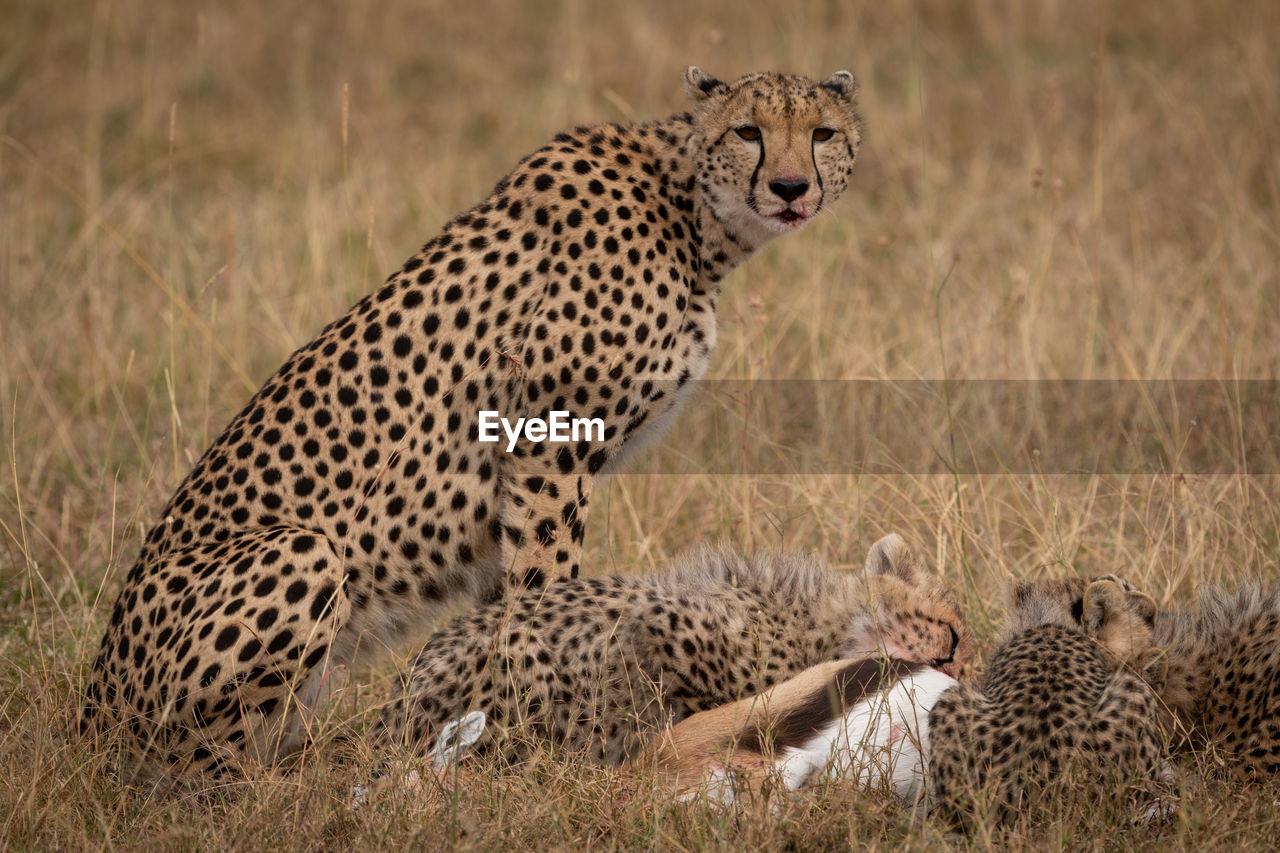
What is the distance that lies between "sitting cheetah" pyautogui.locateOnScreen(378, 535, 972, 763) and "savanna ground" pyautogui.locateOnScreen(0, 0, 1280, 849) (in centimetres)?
24

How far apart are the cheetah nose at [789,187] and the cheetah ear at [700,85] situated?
399mm

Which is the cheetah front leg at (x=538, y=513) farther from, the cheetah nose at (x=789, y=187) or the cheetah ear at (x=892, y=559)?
the cheetah nose at (x=789, y=187)

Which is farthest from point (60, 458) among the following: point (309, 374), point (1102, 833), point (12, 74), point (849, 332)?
point (12, 74)

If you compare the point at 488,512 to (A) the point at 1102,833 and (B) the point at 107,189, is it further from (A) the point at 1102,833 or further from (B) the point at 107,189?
(B) the point at 107,189

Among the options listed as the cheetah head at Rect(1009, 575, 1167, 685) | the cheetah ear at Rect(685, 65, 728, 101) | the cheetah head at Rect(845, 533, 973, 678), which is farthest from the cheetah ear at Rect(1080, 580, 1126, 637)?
the cheetah ear at Rect(685, 65, 728, 101)

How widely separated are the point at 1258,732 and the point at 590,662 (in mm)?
1511

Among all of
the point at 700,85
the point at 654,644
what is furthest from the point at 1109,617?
the point at 700,85

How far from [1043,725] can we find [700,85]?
202cm

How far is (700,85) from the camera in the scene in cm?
414

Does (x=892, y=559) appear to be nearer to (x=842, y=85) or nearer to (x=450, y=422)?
(x=450, y=422)

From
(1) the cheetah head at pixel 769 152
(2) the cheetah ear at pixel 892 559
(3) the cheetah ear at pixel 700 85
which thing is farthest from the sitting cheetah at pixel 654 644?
(3) the cheetah ear at pixel 700 85

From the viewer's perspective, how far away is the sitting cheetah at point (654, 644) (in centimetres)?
350

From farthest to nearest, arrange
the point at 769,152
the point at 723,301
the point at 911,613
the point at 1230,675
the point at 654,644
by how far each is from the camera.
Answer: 1. the point at 723,301
2. the point at 769,152
3. the point at 911,613
4. the point at 654,644
5. the point at 1230,675

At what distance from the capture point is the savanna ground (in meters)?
3.16
